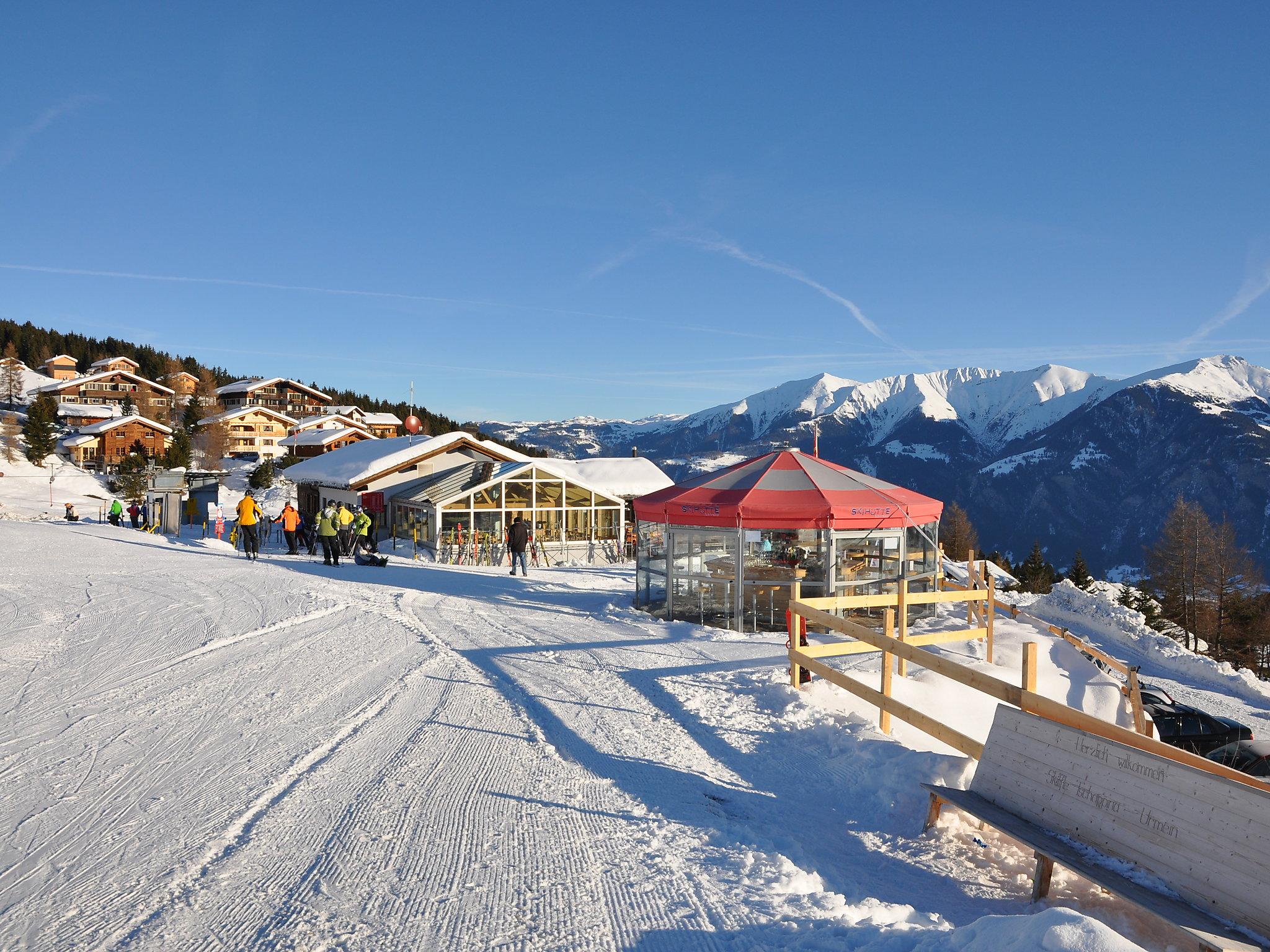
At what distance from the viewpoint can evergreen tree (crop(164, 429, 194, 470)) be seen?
54094mm

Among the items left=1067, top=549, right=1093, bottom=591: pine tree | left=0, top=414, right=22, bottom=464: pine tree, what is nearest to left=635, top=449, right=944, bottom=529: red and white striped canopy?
left=1067, top=549, right=1093, bottom=591: pine tree

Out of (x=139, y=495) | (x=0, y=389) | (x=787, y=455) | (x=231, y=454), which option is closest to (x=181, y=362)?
(x=0, y=389)

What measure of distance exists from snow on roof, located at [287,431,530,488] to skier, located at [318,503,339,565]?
30.5 feet

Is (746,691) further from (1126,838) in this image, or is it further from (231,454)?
(231,454)

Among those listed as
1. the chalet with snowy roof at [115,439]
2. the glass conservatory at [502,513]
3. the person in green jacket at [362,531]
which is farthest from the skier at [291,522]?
the chalet with snowy roof at [115,439]

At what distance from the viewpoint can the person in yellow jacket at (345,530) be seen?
A: 20328 mm

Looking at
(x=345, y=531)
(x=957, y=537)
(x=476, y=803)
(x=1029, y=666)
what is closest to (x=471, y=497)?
(x=345, y=531)

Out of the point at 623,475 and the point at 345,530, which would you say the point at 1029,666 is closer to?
the point at 345,530

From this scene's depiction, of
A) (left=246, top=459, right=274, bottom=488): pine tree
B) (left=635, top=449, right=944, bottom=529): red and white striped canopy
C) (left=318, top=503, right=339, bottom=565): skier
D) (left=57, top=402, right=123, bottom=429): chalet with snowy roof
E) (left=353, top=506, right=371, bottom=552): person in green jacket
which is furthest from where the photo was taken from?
(left=57, top=402, right=123, bottom=429): chalet with snowy roof

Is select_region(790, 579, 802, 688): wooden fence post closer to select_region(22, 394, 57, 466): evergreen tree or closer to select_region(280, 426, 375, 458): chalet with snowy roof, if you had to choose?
select_region(280, 426, 375, 458): chalet with snowy roof

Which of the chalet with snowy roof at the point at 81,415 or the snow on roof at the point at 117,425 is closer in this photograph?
the snow on roof at the point at 117,425

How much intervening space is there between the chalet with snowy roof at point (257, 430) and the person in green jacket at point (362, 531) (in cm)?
5884

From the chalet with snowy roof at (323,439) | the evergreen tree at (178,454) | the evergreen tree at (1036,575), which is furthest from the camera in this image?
the chalet with snowy roof at (323,439)

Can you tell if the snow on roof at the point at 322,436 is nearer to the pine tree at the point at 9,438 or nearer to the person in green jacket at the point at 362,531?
the pine tree at the point at 9,438
